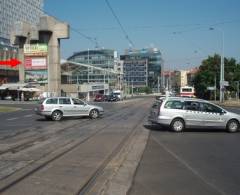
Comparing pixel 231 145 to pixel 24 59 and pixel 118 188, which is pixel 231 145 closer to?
pixel 118 188

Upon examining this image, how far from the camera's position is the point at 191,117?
67.3 ft

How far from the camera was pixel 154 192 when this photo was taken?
7961 millimetres

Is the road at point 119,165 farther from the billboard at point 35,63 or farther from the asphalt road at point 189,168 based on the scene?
Answer: the billboard at point 35,63

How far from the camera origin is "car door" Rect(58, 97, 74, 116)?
95.1 feet

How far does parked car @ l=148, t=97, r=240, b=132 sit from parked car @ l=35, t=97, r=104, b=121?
9760 mm

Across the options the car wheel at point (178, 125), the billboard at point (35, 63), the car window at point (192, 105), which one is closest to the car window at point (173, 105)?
the car window at point (192, 105)

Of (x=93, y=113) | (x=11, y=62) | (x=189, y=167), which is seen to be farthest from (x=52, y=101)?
(x=11, y=62)

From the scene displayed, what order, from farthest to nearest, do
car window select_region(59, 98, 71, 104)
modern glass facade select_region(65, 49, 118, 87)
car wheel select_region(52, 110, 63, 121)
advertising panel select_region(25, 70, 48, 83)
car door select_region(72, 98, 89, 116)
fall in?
1. modern glass facade select_region(65, 49, 118, 87)
2. advertising panel select_region(25, 70, 48, 83)
3. car door select_region(72, 98, 89, 116)
4. car window select_region(59, 98, 71, 104)
5. car wheel select_region(52, 110, 63, 121)

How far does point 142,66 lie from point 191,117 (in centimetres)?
14211

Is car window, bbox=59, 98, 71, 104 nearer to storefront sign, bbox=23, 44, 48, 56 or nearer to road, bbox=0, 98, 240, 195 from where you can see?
road, bbox=0, 98, 240, 195

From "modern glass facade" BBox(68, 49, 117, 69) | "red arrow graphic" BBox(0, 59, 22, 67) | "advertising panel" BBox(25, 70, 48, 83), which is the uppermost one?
"modern glass facade" BBox(68, 49, 117, 69)

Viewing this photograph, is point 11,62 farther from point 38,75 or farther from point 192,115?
point 192,115

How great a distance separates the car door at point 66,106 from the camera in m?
29.0

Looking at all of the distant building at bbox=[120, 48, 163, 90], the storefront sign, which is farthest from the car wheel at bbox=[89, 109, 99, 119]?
the distant building at bbox=[120, 48, 163, 90]
